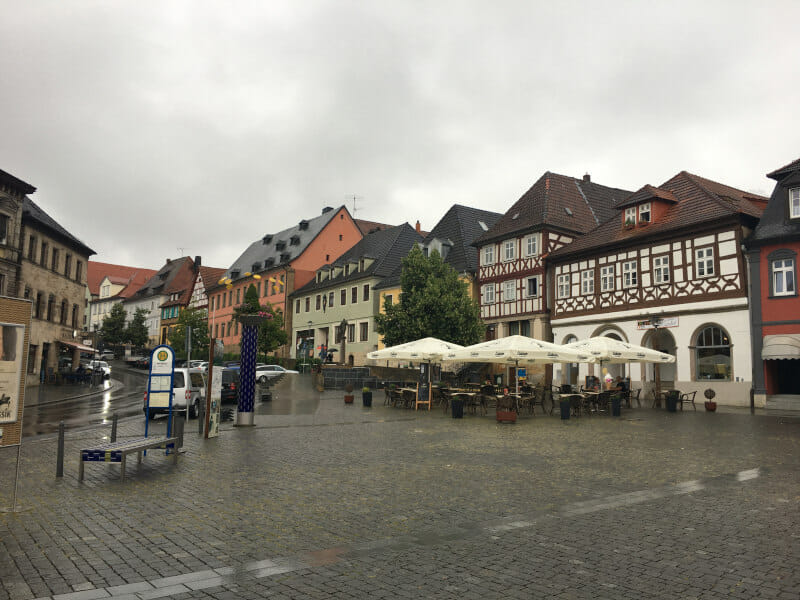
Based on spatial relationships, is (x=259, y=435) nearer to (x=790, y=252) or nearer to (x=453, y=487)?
(x=453, y=487)

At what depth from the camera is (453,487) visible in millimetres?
9227

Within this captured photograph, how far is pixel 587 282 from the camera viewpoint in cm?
3688

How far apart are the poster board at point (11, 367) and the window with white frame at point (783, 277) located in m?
28.6

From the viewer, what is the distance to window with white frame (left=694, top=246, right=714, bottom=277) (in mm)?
30438

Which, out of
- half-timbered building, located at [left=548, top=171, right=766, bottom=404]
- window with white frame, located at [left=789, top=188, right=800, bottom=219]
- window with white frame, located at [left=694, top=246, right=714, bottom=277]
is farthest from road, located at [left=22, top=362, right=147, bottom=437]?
window with white frame, located at [left=789, top=188, right=800, bottom=219]

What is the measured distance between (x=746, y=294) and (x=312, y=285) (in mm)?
42174

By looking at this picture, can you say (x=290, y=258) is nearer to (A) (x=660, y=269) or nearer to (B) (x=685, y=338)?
(A) (x=660, y=269)

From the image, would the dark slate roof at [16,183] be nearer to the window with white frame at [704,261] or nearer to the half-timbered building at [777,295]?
the window with white frame at [704,261]

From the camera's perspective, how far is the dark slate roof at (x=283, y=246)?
6762 centimetres

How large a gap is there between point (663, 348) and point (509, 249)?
38.3ft

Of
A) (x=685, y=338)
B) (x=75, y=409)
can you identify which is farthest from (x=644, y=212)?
(x=75, y=409)

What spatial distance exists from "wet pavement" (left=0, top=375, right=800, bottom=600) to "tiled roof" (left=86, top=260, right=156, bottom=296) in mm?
106318

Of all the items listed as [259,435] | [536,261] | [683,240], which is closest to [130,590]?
[259,435]

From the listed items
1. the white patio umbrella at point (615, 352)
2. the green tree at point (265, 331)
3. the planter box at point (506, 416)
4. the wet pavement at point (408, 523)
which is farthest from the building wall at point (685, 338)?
the green tree at point (265, 331)
